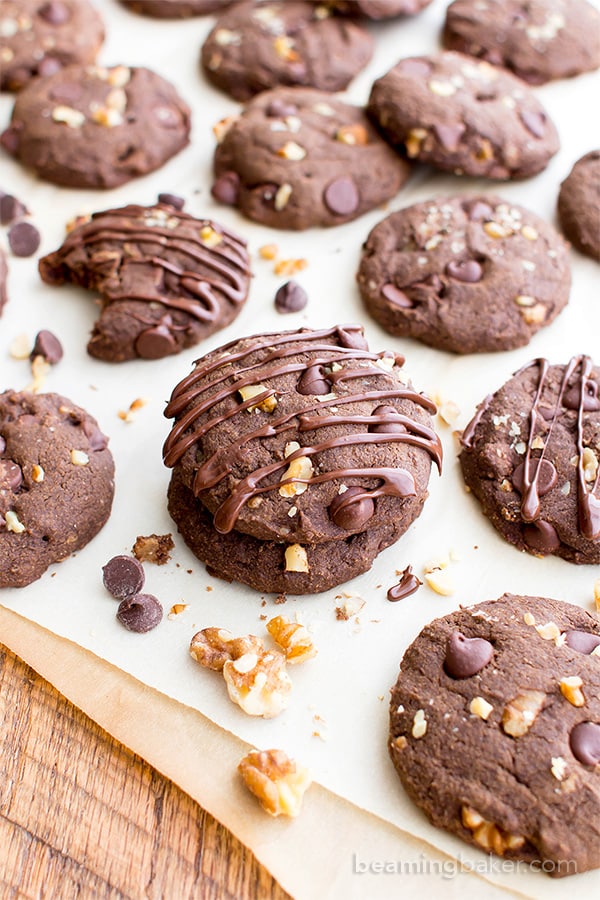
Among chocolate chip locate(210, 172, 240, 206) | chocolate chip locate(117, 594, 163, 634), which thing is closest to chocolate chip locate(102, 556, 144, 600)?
chocolate chip locate(117, 594, 163, 634)

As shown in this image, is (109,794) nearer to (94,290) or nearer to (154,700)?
(154,700)

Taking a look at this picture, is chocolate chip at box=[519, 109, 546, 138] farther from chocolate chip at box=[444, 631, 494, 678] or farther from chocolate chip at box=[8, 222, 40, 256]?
chocolate chip at box=[444, 631, 494, 678]

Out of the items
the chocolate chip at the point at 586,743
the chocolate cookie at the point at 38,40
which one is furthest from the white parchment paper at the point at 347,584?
→ the chocolate chip at the point at 586,743

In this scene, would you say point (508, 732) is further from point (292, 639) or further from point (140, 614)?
point (140, 614)

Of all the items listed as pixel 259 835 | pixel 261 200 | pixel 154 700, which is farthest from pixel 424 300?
pixel 259 835

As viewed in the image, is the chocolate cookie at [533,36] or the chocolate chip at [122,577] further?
the chocolate cookie at [533,36]

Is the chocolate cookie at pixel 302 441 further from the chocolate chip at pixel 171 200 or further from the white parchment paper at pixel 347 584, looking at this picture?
the chocolate chip at pixel 171 200

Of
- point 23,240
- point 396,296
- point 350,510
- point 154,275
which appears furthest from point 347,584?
point 23,240
